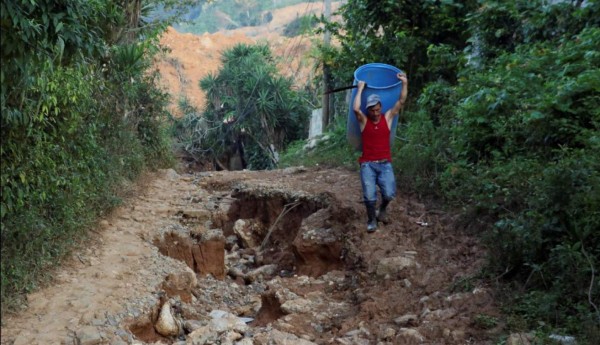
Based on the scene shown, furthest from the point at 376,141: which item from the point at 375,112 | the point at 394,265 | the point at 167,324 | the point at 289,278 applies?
the point at 167,324

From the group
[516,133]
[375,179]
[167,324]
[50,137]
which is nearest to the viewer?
[167,324]

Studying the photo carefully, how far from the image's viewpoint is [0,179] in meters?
3.95

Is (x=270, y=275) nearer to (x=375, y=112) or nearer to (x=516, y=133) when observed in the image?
(x=375, y=112)

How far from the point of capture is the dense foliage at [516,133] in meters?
4.17

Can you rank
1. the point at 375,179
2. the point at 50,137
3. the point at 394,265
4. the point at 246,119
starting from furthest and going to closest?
the point at 246,119 < the point at 375,179 < the point at 394,265 < the point at 50,137

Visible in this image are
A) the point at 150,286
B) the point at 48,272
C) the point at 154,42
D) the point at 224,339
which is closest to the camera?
the point at 224,339

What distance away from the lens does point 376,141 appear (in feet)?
19.7

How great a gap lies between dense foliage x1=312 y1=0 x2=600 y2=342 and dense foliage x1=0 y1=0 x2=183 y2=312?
10.6 ft

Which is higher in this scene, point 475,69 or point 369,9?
point 369,9

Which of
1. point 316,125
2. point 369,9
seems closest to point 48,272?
point 369,9

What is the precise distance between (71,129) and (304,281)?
2.59 metres

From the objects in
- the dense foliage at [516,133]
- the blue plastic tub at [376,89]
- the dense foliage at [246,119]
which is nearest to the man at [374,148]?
the blue plastic tub at [376,89]

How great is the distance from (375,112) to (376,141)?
0.28 metres

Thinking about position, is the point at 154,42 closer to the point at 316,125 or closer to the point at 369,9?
the point at 369,9
